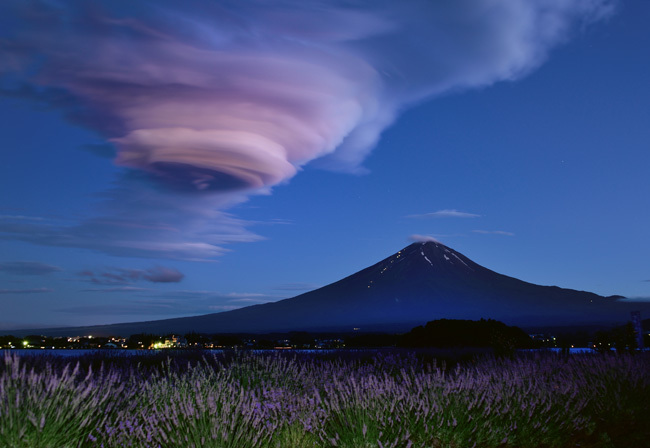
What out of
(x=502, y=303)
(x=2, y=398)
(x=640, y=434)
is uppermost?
(x=502, y=303)

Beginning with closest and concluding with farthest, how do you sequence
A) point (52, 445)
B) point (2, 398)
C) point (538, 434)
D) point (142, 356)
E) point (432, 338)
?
point (52, 445) → point (2, 398) → point (538, 434) → point (142, 356) → point (432, 338)

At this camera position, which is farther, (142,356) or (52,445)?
(142,356)

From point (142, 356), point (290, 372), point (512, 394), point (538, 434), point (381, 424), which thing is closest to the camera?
point (381, 424)

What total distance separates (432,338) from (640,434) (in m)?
21.2

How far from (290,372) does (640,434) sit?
5.31 m

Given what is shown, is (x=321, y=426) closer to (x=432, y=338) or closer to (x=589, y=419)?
(x=589, y=419)

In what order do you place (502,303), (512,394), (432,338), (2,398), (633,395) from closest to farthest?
(2,398) → (512,394) → (633,395) → (432,338) → (502,303)

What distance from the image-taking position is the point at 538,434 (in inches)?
271

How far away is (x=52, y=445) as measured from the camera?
16.7 ft

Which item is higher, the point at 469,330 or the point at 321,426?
the point at 469,330

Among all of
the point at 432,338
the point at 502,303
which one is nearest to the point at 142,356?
the point at 432,338

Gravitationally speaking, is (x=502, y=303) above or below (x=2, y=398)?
above

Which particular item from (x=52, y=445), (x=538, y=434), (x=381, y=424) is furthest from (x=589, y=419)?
(x=52, y=445)

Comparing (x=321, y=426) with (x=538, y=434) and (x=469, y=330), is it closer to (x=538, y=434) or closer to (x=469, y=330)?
(x=538, y=434)
